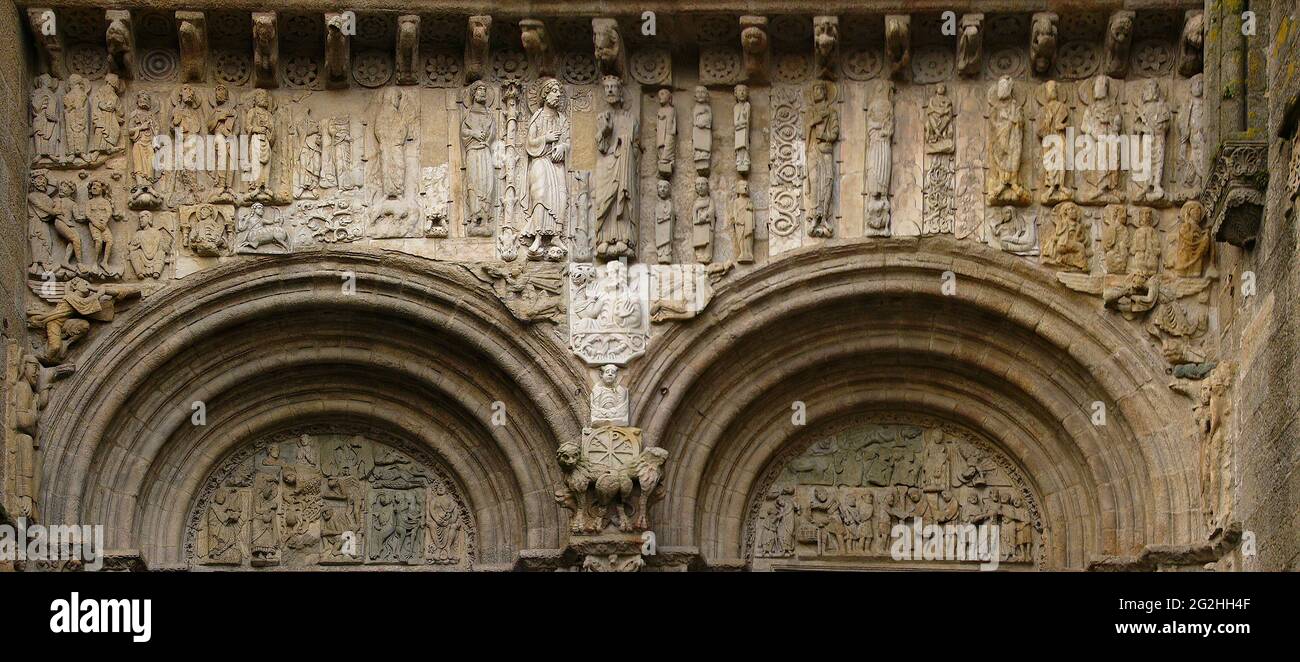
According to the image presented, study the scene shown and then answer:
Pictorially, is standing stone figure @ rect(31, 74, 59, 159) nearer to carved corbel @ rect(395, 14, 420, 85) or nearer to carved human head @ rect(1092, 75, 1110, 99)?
carved corbel @ rect(395, 14, 420, 85)

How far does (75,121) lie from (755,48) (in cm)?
552

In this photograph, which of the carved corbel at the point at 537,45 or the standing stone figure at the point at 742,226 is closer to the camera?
the standing stone figure at the point at 742,226

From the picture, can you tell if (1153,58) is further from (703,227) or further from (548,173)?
(548,173)

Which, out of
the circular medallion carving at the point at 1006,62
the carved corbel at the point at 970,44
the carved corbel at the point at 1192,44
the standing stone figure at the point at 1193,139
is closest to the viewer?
the carved corbel at the point at 1192,44

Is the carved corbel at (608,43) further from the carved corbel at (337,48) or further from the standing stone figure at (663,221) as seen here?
the carved corbel at (337,48)

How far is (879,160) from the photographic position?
24281 mm

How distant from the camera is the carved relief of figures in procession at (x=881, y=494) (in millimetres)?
24594

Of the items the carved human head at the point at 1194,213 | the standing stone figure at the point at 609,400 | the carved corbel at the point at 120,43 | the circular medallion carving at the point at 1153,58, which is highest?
the carved corbel at the point at 120,43

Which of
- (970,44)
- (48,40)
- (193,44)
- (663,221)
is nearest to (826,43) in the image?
(970,44)

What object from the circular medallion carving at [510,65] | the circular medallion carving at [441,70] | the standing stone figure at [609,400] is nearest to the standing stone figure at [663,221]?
the standing stone figure at [609,400]

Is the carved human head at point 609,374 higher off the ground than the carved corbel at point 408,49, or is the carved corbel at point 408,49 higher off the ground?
the carved corbel at point 408,49

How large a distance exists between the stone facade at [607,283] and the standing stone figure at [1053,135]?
31 millimetres

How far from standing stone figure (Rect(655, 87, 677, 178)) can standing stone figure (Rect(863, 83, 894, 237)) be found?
157 centimetres

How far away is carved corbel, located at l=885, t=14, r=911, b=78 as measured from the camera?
24172mm
